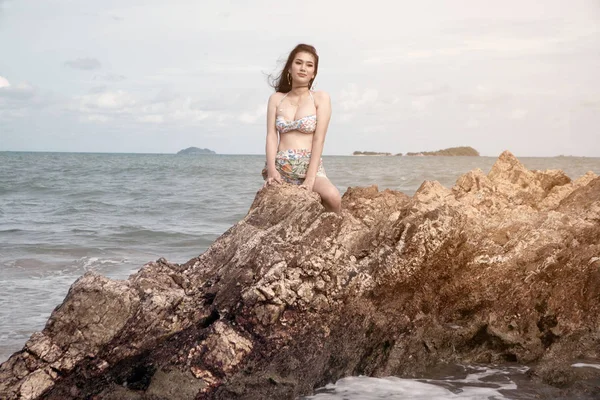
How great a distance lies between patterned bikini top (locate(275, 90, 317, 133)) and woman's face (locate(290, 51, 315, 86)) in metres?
0.18

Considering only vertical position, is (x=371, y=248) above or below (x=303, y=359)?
above

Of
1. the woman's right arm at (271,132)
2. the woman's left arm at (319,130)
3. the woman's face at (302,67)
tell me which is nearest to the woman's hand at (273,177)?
the woman's right arm at (271,132)

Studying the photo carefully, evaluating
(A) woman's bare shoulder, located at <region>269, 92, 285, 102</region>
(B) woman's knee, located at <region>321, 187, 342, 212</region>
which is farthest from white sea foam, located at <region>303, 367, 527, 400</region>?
(A) woman's bare shoulder, located at <region>269, 92, 285, 102</region>

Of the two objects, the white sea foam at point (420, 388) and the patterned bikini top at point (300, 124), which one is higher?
the patterned bikini top at point (300, 124)

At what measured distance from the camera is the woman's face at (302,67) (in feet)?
22.4

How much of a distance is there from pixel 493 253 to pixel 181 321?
255 cm

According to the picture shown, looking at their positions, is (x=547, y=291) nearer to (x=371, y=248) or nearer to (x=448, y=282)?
(x=448, y=282)

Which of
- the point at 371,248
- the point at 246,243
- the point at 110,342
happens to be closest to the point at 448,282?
the point at 371,248

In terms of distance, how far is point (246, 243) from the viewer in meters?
5.07

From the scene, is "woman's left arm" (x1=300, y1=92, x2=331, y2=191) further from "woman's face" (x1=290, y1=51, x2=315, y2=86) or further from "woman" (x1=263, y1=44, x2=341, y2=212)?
"woman's face" (x1=290, y1=51, x2=315, y2=86)

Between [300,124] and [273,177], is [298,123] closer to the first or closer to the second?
[300,124]

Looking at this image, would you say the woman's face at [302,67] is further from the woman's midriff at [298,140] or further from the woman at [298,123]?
the woman's midriff at [298,140]

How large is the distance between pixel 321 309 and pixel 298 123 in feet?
8.74

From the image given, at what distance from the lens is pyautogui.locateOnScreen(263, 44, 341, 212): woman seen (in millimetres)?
6812
